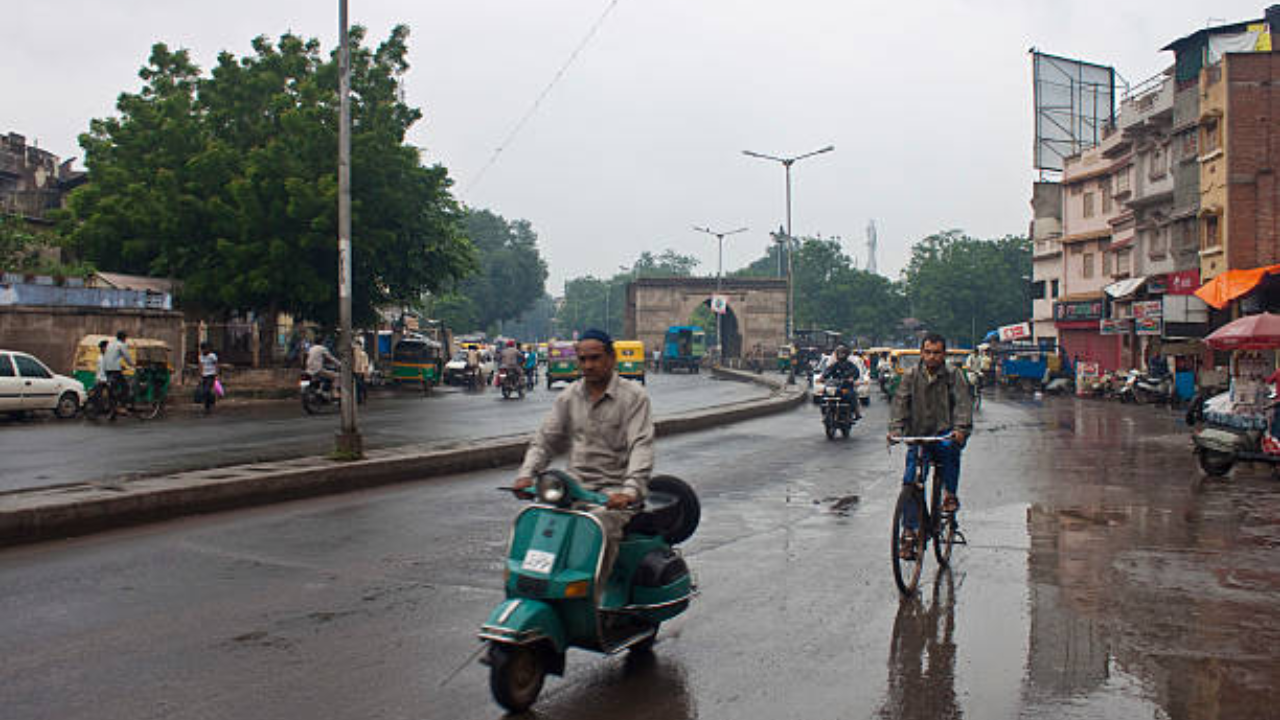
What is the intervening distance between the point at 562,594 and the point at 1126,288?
135ft

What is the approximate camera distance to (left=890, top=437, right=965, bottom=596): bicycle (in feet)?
21.7

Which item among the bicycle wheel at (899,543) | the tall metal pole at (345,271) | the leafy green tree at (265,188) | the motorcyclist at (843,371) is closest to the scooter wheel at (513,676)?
the bicycle wheel at (899,543)

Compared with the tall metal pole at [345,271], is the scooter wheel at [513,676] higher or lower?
lower

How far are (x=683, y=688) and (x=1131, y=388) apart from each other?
31867 mm

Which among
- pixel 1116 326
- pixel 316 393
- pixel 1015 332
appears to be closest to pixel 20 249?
pixel 316 393

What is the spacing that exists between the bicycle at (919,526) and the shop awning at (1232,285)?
22943 millimetres

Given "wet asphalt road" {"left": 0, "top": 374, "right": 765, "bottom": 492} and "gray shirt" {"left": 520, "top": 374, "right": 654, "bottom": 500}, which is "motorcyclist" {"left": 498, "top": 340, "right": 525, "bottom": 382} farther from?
"gray shirt" {"left": 520, "top": 374, "right": 654, "bottom": 500}

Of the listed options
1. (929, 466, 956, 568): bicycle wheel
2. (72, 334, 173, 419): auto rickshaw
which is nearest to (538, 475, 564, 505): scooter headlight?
(929, 466, 956, 568): bicycle wheel

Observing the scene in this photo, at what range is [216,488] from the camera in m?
10.0

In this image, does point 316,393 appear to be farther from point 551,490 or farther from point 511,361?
point 551,490

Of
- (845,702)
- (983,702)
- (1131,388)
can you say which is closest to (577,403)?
(845,702)

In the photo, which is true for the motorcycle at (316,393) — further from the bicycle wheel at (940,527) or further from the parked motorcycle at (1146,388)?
the parked motorcycle at (1146,388)

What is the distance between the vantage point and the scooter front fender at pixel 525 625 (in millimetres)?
4266

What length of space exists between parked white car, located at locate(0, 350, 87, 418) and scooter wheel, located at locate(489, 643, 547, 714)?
1979 cm
